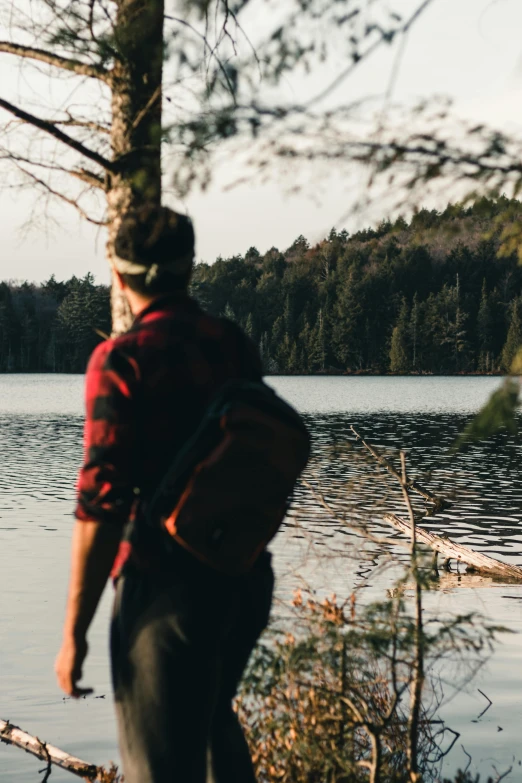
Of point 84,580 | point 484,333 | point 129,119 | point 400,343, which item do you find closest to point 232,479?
point 84,580

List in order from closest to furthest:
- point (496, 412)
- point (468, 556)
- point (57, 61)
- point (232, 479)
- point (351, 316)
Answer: point (232, 479) → point (496, 412) → point (57, 61) → point (468, 556) → point (351, 316)

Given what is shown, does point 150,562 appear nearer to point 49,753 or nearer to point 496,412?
point 496,412

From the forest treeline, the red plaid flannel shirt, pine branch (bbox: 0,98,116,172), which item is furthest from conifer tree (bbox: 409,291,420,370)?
the red plaid flannel shirt

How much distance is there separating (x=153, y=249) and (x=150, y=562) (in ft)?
2.73

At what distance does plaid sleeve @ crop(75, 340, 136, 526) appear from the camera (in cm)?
251

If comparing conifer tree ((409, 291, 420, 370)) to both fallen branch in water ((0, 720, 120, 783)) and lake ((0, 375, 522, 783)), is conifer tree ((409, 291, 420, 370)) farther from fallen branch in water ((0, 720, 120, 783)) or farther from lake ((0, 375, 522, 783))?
fallen branch in water ((0, 720, 120, 783))

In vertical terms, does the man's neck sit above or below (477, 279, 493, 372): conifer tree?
below

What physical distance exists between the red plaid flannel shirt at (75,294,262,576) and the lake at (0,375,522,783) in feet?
2.32

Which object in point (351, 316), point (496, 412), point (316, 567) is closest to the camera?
point (496, 412)

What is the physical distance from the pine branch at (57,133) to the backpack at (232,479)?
85.2 inches

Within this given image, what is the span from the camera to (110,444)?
2512 millimetres

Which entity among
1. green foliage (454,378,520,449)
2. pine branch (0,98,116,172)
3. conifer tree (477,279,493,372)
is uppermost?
conifer tree (477,279,493,372)

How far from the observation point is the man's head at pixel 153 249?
2.71m

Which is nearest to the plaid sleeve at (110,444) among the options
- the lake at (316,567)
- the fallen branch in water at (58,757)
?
the lake at (316,567)
